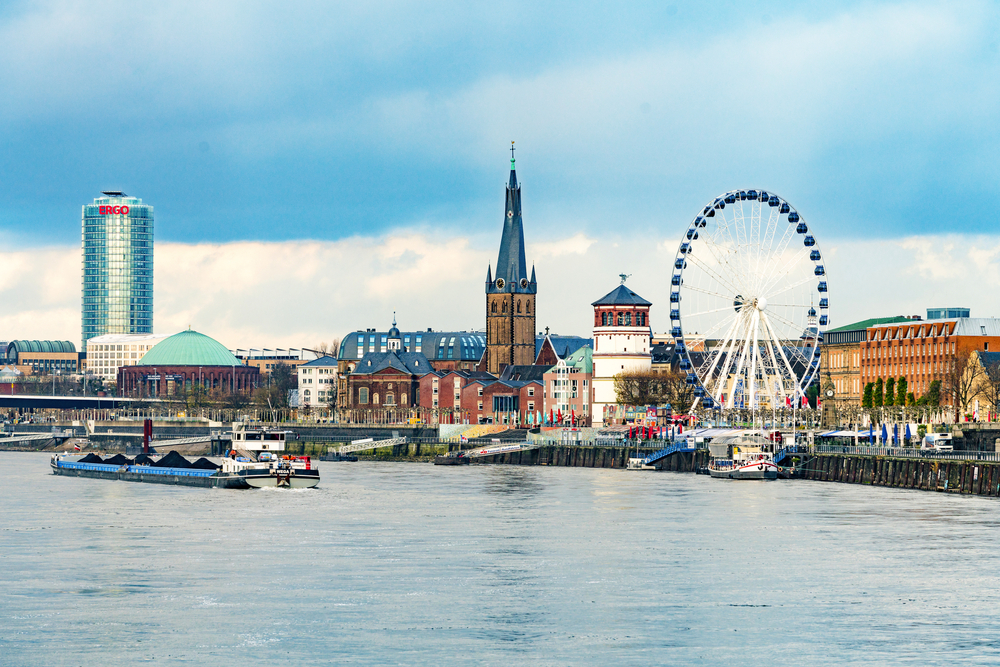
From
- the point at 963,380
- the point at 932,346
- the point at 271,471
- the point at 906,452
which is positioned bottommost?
the point at 271,471

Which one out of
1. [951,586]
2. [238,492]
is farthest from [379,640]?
[238,492]

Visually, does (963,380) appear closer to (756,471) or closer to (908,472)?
(756,471)

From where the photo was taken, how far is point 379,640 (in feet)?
163

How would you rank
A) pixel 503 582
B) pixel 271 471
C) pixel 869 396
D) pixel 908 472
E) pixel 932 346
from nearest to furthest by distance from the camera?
pixel 503 582, pixel 908 472, pixel 271 471, pixel 932 346, pixel 869 396

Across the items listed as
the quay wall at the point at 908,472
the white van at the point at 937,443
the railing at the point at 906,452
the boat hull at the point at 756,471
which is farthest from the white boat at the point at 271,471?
the white van at the point at 937,443

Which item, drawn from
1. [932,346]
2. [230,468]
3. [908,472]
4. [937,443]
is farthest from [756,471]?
[932,346]

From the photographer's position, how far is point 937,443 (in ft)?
417

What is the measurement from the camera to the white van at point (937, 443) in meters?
126

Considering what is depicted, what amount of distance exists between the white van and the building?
47.6 m

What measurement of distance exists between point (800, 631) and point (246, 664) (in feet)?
54.1

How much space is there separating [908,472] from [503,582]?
197 ft

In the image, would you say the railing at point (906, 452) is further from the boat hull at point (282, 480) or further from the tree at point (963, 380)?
the boat hull at point (282, 480)

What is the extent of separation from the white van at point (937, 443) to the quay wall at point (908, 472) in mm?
5326

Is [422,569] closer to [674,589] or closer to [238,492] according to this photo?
[674,589]
